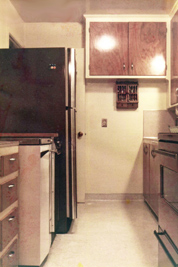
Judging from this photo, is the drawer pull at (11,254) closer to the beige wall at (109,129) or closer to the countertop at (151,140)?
the countertop at (151,140)

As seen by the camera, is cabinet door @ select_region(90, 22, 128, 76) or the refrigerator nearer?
the refrigerator

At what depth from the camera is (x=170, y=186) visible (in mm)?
1146

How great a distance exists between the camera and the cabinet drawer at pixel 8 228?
108 cm

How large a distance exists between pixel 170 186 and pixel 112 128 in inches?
75.2

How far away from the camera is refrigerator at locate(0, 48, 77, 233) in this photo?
192 centimetres

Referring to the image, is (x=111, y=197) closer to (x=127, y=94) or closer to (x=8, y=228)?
(x=127, y=94)

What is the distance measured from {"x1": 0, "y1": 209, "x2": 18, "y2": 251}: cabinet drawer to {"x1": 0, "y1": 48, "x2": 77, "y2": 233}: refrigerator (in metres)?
0.66

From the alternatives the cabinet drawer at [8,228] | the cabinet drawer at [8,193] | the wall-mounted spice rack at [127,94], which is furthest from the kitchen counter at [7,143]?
the wall-mounted spice rack at [127,94]

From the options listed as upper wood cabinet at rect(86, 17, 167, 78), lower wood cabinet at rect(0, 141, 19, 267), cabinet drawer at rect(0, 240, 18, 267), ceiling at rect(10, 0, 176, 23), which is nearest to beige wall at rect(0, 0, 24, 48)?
ceiling at rect(10, 0, 176, 23)

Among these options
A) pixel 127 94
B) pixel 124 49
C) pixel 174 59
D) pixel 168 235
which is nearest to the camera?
pixel 168 235

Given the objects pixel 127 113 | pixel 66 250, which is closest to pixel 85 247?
pixel 66 250

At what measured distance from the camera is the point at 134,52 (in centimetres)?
285

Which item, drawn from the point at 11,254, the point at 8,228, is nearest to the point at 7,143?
the point at 8,228

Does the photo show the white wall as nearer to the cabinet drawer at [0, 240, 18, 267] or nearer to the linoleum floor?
the linoleum floor
